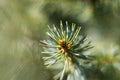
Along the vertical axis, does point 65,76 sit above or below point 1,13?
below

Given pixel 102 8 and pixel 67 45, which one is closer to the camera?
pixel 67 45

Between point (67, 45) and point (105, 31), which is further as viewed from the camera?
point (105, 31)

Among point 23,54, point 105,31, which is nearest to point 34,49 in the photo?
point 23,54

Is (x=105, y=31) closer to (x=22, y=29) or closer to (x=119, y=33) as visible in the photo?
(x=119, y=33)

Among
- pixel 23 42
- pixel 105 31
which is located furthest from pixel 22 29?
pixel 105 31

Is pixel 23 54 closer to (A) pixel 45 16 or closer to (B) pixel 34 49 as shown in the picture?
(B) pixel 34 49
